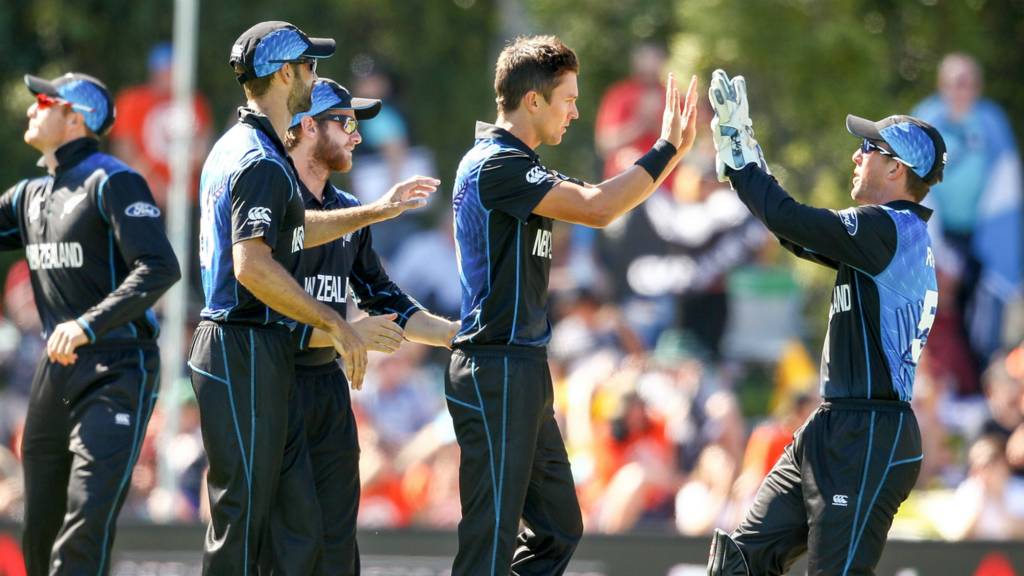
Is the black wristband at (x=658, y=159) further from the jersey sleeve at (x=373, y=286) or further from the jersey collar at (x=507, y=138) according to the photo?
the jersey sleeve at (x=373, y=286)

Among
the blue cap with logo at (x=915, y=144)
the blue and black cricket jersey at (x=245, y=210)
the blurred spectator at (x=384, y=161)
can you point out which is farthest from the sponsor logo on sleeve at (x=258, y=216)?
the blurred spectator at (x=384, y=161)

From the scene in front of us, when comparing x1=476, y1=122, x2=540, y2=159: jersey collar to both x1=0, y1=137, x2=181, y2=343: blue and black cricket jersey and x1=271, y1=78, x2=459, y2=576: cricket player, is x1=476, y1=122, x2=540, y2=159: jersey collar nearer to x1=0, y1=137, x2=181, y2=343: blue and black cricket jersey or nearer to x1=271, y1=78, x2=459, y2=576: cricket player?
x1=271, y1=78, x2=459, y2=576: cricket player

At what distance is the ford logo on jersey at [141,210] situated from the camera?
6.70m

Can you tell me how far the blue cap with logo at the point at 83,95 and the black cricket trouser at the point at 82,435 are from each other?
1.08 metres

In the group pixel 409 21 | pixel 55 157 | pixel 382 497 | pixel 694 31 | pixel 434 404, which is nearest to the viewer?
pixel 55 157

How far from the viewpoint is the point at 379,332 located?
5836 millimetres

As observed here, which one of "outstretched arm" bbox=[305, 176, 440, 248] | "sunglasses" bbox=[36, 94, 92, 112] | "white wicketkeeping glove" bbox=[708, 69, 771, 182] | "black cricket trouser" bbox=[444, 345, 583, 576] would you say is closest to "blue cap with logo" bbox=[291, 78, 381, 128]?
"outstretched arm" bbox=[305, 176, 440, 248]

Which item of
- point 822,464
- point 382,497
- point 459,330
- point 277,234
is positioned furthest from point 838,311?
point 382,497

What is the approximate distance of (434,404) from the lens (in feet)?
39.1

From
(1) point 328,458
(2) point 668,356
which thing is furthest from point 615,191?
(2) point 668,356

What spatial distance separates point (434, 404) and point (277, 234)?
6.28 m

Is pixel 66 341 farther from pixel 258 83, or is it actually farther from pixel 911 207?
pixel 911 207

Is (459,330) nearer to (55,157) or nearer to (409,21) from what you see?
(55,157)


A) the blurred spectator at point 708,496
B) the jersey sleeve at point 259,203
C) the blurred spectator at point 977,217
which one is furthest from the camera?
the blurred spectator at point 977,217
